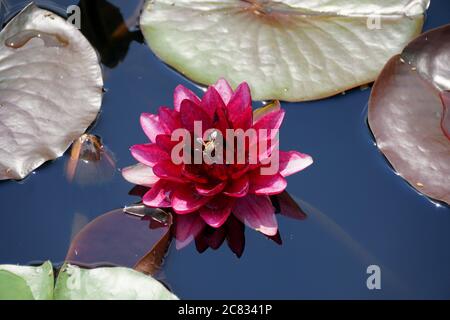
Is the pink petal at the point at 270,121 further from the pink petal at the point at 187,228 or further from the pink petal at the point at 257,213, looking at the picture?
the pink petal at the point at 187,228

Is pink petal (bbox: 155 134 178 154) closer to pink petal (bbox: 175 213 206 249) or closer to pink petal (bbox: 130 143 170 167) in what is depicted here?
pink petal (bbox: 130 143 170 167)

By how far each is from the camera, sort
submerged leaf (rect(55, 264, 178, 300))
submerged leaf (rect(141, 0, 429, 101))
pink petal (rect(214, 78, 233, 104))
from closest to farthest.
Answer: submerged leaf (rect(55, 264, 178, 300)) < pink petal (rect(214, 78, 233, 104)) < submerged leaf (rect(141, 0, 429, 101))

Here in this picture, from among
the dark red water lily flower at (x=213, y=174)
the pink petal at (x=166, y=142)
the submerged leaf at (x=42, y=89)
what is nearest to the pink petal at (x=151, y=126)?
the dark red water lily flower at (x=213, y=174)

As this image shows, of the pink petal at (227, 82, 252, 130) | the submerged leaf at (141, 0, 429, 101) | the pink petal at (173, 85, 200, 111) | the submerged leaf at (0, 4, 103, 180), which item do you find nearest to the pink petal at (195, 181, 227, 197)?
the pink petal at (227, 82, 252, 130)

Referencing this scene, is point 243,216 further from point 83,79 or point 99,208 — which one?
point 83,79

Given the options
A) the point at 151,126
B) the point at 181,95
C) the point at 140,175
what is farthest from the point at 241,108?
the point at 140,175

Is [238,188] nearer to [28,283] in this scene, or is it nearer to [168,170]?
[168,170]
